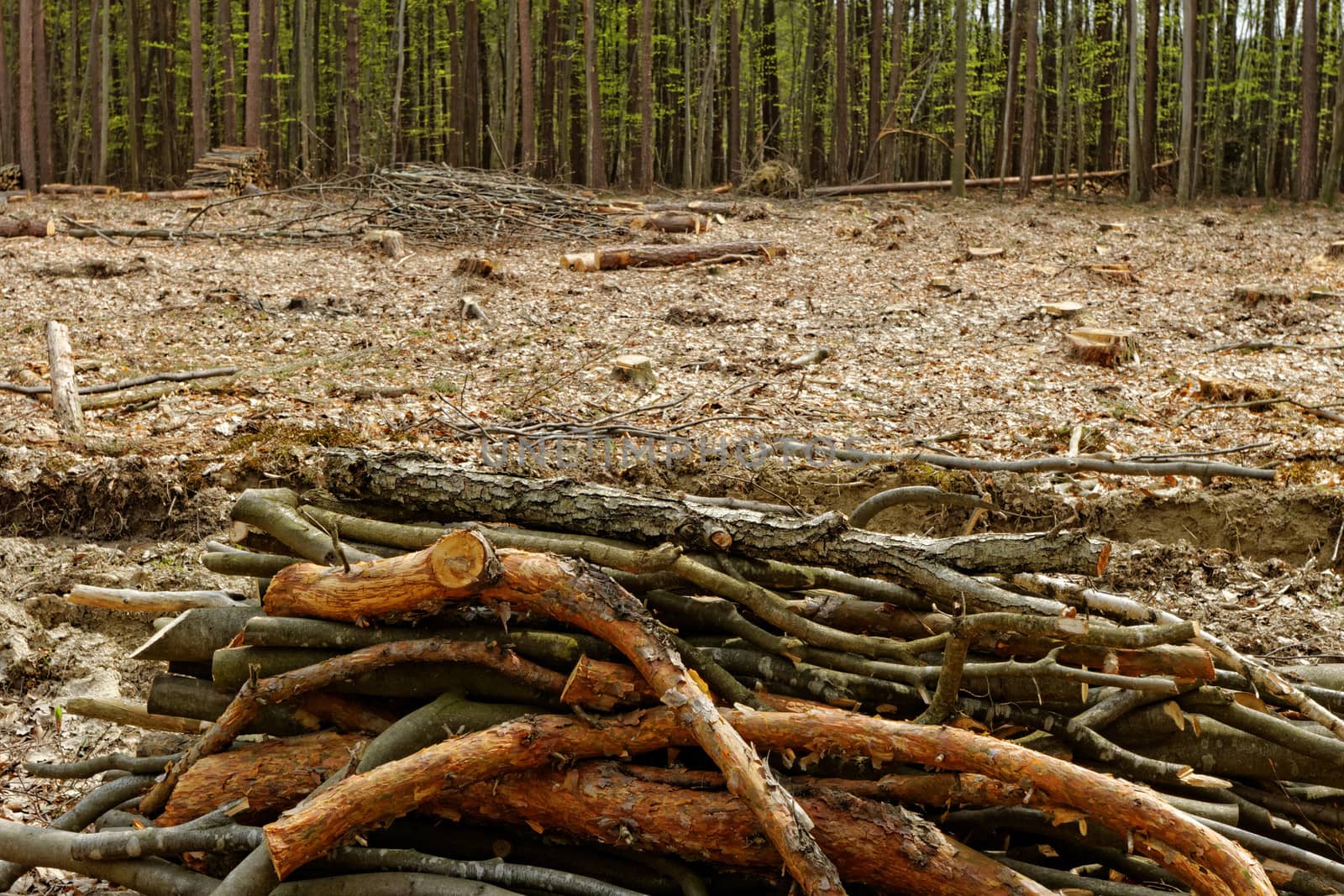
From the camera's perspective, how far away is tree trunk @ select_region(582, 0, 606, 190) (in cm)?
2284

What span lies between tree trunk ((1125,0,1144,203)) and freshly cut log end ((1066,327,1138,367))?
13287 mm

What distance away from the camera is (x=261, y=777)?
3.45 metres

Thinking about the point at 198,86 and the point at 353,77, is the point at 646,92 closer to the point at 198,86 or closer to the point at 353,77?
the point at 353,77

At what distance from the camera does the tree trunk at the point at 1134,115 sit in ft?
71.1

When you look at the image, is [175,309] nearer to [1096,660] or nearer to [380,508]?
[380,508]

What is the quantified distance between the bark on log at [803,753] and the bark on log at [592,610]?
0.49ft

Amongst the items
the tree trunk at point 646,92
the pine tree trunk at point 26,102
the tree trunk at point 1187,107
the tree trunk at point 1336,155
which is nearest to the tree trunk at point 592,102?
the tree trunk at point 646,92

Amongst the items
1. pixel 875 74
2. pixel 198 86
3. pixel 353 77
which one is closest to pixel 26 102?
pixel 198 86

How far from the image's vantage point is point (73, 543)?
24.0ft

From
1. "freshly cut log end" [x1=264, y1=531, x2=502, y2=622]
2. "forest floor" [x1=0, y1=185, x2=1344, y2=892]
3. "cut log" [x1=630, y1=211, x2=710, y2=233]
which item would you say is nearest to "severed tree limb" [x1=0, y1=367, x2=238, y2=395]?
"forest floor" [x1=0, y1=185, x2=1344, y2=892]

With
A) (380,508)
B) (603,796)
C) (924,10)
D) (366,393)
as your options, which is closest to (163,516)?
(366,393)

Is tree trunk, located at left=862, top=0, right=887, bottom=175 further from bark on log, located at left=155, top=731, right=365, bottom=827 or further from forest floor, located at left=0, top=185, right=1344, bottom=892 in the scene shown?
bark on log, located at left=155, top=731, right=365, bottom=827

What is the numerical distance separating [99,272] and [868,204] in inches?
602

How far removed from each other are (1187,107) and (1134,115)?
127cm
